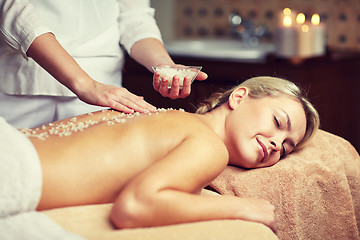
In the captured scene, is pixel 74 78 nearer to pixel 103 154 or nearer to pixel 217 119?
pixel 103 154

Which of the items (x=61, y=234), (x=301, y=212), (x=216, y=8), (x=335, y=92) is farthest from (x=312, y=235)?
(x=216, y=8)

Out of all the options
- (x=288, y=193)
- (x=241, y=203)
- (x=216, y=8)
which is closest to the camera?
(x=241, y=203)

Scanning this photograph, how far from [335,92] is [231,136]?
168 cm

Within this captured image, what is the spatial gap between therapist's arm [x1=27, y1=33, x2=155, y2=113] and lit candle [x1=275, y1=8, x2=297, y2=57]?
166cm

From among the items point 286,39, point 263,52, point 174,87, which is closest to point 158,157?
point 174,87

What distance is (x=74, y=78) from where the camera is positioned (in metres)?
1.37

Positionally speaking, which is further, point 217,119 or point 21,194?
point 217,119

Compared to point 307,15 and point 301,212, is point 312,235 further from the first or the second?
point 307,15

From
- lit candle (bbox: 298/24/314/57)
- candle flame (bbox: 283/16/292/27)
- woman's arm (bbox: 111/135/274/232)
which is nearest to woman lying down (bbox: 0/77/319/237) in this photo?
woman's arm (bbox: 111/135/274/232)

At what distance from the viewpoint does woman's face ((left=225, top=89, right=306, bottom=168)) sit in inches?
55.7

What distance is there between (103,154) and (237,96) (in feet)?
1.79

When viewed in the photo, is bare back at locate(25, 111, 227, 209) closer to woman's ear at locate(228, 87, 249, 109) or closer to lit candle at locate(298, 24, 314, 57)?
woman's ear at locate(228, 87, 249, 109)

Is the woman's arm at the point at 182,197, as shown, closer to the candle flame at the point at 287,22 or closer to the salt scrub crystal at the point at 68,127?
the salt scrub crystal at the point at 68,127

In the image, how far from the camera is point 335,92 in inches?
115
